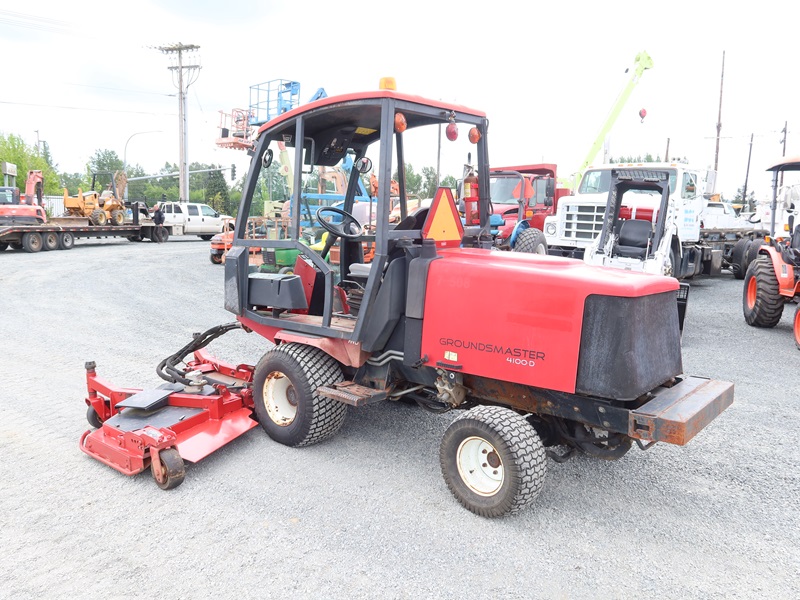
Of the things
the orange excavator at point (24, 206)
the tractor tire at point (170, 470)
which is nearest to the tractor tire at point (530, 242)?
the tractor tire at point (170, 470)

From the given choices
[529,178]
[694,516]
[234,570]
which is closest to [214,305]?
[529,178]

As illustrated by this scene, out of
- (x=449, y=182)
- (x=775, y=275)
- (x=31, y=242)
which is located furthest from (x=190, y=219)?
(x=449, y=182)

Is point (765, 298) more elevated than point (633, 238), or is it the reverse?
point (633, 238)

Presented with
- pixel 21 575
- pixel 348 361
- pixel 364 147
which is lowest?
pixel 21 575

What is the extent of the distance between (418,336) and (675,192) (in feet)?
30.2

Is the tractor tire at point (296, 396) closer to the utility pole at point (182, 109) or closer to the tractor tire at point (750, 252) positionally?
the tractor tire at point (750, 252)

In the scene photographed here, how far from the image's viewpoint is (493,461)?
Answer: 11.5 feet

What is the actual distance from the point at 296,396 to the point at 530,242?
7233 millimetres

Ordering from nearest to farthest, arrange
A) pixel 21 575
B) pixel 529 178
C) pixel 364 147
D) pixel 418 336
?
pixel 21 575
pixel 418 336
pixel 364 147
pixel 529 178

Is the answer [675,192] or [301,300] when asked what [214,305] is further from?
[675,192]

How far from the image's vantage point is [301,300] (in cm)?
464

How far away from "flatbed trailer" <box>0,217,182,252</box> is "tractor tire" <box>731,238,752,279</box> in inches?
852

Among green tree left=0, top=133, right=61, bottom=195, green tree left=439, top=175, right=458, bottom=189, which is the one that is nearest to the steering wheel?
green tree left=439, top=175, right=458, bottom=189

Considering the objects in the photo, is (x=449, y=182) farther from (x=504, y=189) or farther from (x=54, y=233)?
(x=54, y=233)
